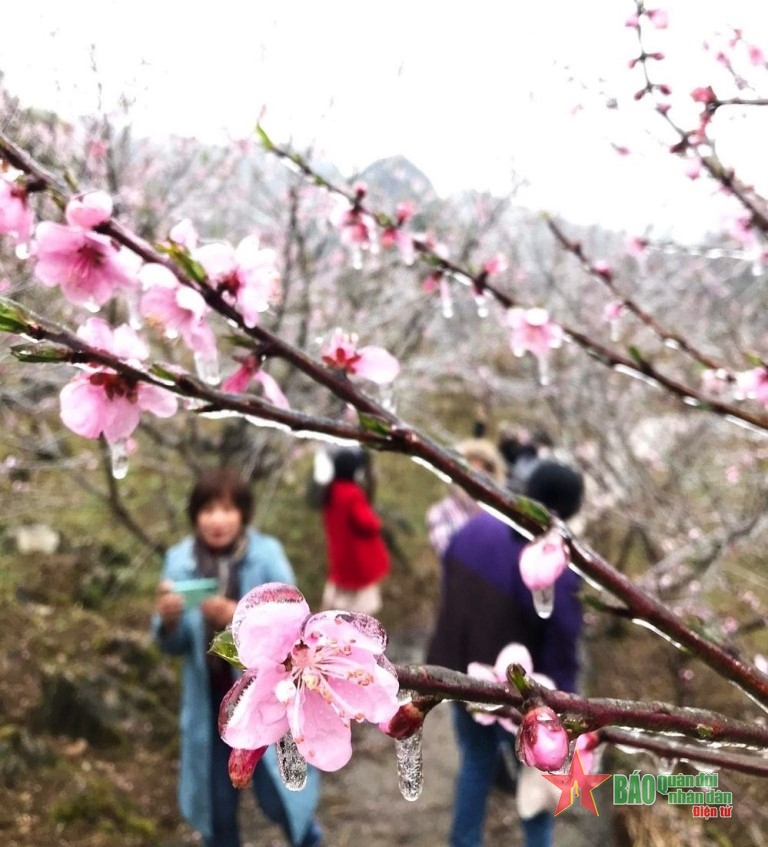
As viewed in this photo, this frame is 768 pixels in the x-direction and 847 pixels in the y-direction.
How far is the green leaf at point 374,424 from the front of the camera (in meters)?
0.77

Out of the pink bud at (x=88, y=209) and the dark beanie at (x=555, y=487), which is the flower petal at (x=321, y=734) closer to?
the pink bud at (x=88, y=209)

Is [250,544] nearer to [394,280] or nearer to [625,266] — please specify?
[394,280]

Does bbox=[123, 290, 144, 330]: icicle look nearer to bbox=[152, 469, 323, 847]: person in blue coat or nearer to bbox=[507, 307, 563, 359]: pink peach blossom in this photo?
bbox=[507, 307, 563, 359]: pink peach blossom

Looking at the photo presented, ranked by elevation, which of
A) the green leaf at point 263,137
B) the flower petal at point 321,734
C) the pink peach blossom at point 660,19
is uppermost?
the pink peach blossom at point 660,19

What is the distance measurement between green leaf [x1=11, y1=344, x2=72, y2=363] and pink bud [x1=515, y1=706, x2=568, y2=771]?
1.93ft

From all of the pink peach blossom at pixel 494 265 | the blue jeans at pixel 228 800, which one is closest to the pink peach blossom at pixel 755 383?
the pink peach blossom at pixel 494 265

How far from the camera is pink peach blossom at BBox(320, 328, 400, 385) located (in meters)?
1.00

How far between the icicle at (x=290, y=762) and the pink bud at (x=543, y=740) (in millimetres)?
196

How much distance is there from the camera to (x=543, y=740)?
0.52m

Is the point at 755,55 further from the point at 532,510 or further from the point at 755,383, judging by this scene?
the point at 532,510

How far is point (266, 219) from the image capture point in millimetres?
4633

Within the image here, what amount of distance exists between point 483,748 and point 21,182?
243cm

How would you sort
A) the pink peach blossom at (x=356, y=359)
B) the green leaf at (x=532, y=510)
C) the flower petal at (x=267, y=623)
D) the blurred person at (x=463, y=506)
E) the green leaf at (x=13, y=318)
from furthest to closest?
the blurred person at (x=463, y=506)
the pink peach blossom at (x=356, y=359)
the green leaf at (x=532, y=510)
the green leaf at (x=13, y=318)
the flower petal at (x=267, y=623)

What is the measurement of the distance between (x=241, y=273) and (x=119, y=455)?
13.4 inches
